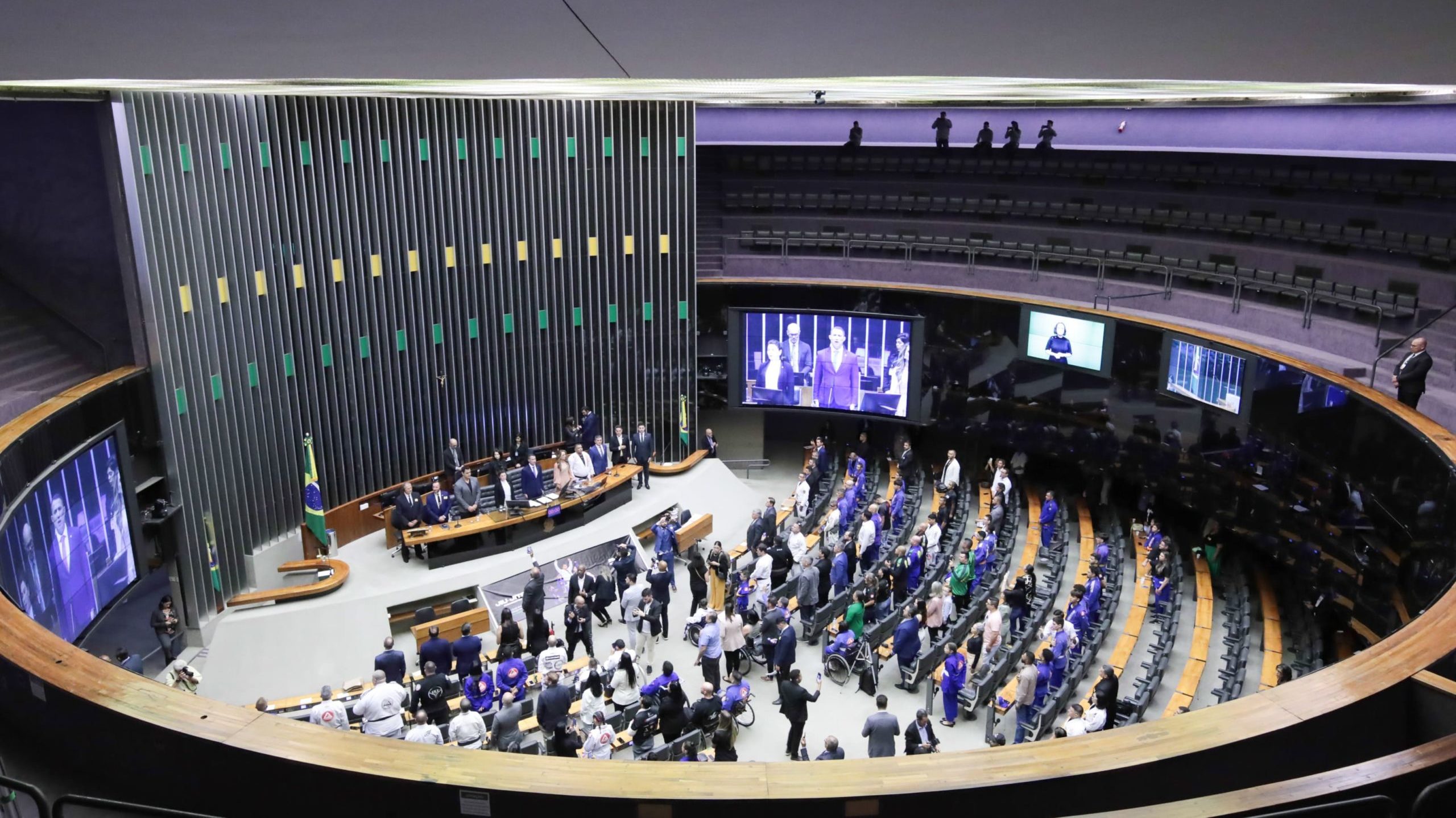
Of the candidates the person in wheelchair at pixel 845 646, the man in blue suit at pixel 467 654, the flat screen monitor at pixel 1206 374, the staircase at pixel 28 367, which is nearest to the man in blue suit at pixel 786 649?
the person in wheelchair at pixel 845 646

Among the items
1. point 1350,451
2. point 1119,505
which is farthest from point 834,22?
point 1119,505

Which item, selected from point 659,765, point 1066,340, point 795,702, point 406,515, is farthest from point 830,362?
point 659,765

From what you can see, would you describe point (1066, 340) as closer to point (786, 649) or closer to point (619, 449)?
point (619, 449)

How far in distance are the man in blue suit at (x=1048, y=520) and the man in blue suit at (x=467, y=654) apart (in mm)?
6766

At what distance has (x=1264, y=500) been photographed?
10789 millimetres

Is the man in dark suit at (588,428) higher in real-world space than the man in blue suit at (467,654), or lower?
higher

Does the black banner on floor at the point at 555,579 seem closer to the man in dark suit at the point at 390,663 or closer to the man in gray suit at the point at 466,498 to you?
the man in gray suit at the point at 466,498

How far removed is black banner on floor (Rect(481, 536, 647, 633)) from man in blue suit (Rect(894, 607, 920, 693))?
3606 millimetres

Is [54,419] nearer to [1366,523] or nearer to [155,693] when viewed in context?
[155,693]

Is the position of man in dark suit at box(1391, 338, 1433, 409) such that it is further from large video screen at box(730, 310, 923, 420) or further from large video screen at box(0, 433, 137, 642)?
large video screen at box(0, 433, 137, 642)

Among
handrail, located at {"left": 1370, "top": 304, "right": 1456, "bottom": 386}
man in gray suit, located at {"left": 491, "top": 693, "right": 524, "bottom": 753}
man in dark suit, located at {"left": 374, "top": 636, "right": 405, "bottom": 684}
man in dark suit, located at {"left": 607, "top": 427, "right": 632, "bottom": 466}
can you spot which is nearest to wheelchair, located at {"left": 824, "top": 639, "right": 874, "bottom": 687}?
man in gray suit, located at {"left": 491, "top": 693, "right": 524, "bottom": 753}

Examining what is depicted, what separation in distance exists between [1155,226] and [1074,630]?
23.1ft

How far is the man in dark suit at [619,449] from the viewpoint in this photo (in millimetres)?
14602

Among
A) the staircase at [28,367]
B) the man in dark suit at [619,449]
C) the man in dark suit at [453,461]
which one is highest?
the staircase at [28,367]
